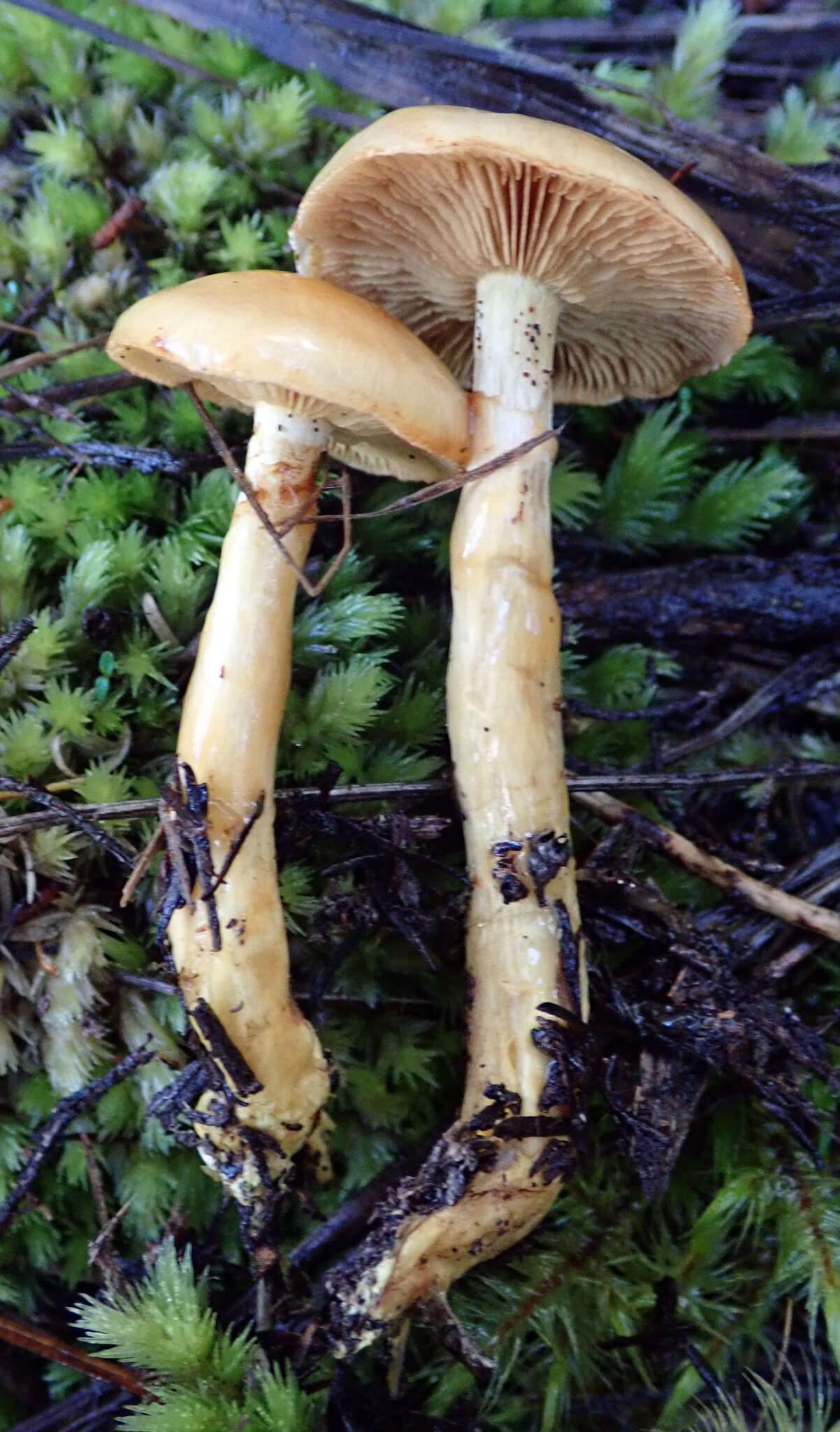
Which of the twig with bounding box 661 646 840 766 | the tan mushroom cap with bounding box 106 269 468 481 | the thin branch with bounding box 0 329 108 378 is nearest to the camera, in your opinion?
the tan mushroom cap with bounding box 106 269 468 481

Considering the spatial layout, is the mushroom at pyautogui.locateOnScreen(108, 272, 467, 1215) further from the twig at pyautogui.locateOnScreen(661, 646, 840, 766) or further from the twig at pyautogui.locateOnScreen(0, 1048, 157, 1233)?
the twig at pyautogui.locateOnScreen(661, 646, 840, 766)

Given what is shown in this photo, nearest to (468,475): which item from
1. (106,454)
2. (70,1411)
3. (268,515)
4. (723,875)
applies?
(268,515)

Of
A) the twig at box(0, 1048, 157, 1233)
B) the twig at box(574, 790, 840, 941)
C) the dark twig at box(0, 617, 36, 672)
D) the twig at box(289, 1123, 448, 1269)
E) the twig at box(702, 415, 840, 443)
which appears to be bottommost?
the twig at box(289, 1123, 448, 1269)

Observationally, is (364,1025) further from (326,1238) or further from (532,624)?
(532,624)

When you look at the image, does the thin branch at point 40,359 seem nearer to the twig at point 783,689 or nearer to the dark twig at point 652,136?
the dark twig at point 652,136

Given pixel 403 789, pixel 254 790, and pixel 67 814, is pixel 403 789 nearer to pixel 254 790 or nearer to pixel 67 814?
pixel 254 790

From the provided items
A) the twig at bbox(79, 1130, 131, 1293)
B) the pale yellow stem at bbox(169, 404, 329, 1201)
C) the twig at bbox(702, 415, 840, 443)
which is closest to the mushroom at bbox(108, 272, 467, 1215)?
the pale yellow stem at bbox(169, 404, 329, 1201)

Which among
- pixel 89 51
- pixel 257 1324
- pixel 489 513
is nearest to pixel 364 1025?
pixel 257 1324
